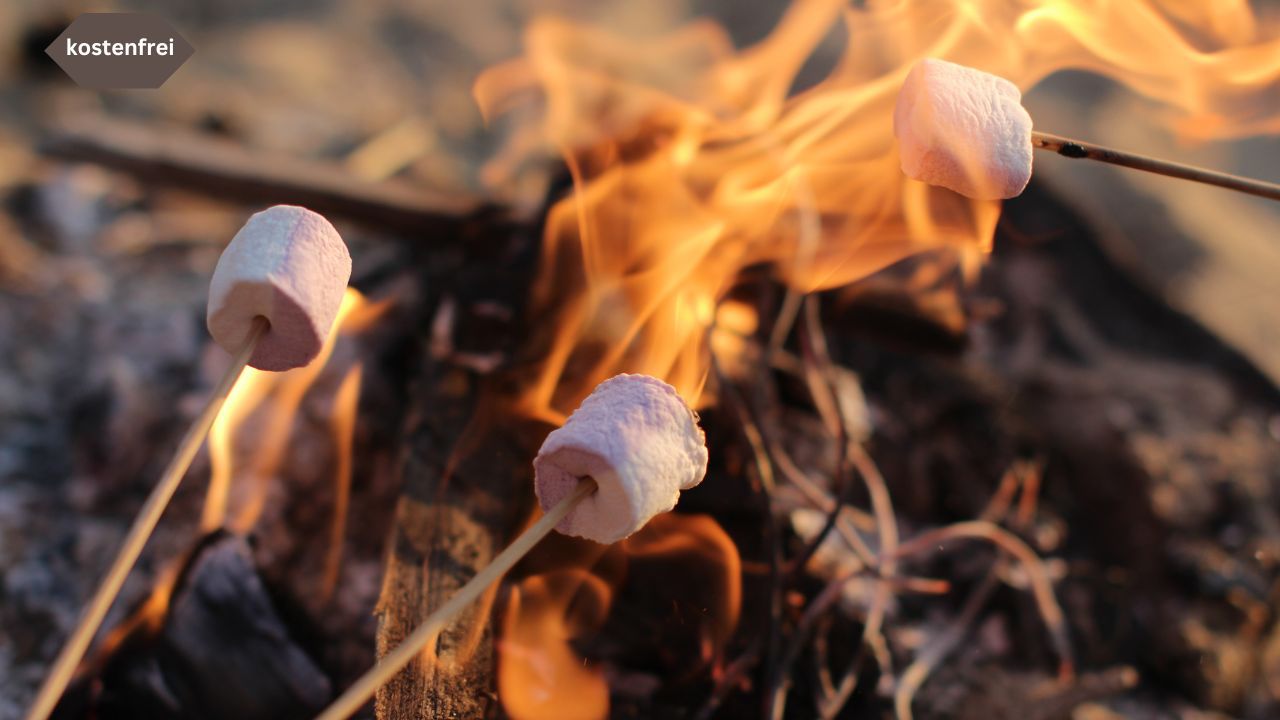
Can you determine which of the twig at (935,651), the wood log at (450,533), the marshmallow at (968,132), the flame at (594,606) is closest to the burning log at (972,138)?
the marshmallow at (968,132)

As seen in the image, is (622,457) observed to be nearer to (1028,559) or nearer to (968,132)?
(968,132)

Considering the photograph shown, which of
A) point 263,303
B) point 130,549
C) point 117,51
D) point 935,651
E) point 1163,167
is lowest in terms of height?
point 935,651

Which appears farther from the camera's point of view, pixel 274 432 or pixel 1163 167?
pixel 274 432

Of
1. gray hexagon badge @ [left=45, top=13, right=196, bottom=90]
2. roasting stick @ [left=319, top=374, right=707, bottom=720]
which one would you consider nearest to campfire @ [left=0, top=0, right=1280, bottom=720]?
roasting stick @ [left=319, top=374, right=707, bottom=720]

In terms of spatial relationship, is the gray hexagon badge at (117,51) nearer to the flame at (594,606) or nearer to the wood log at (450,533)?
the wood log at (450,533)

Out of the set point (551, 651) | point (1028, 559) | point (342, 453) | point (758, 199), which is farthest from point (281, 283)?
point (1028, 559)

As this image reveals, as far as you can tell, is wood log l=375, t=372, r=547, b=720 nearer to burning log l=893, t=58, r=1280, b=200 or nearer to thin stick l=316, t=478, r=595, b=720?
thin stick l=316, t=478, r=595, b=720
